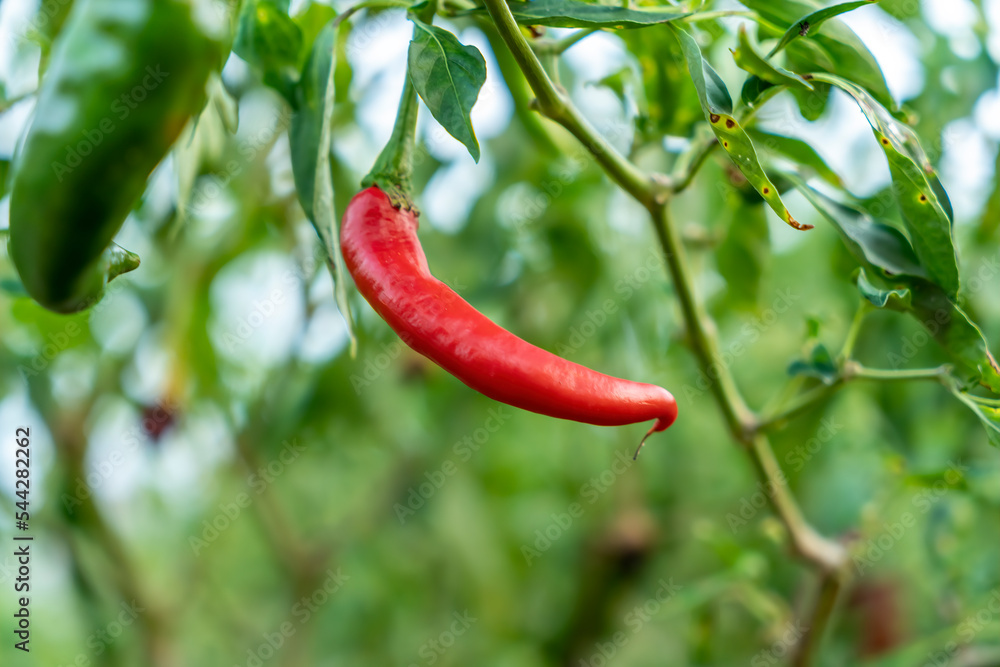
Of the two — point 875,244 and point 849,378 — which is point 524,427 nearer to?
point 849,378

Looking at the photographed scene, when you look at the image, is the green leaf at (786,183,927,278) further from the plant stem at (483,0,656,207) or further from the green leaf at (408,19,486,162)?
the green leaf at (408,19,486,162)

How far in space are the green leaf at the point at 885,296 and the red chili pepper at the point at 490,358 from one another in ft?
0.61

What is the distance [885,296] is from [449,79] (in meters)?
0.34

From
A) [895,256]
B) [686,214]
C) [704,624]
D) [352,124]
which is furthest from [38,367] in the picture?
[895,256]

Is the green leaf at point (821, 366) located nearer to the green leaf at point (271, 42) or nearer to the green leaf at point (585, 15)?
the green leaf at point (585, 15)

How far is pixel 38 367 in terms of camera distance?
1.28 m

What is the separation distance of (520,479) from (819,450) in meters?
0.82

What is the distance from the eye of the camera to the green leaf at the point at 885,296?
1.74 feet

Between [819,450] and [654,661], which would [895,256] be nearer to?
[819,450]

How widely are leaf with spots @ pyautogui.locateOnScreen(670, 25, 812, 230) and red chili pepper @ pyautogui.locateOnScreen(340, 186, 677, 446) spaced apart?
0.14 metres

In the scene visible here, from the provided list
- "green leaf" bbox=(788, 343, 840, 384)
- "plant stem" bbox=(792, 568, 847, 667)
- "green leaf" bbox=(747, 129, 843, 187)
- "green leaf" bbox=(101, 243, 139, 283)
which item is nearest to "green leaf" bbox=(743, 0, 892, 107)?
"green leaf" bbox=(747, 129, 843, 187)

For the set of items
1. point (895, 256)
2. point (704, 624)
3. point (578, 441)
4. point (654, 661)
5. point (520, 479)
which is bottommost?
point (654, 661)

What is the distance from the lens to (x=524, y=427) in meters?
2.04

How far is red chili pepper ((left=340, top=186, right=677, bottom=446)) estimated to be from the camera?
1.51 ft
